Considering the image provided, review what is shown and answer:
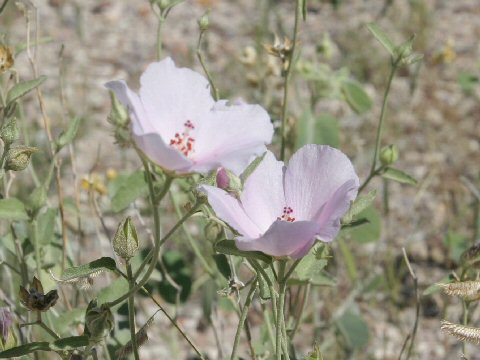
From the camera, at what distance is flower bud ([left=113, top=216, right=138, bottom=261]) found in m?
1.06

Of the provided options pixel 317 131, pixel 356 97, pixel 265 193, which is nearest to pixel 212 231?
pixel 265 193

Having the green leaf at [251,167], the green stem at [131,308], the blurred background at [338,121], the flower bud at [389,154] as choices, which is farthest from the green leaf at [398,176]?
the green stem at [131,308]

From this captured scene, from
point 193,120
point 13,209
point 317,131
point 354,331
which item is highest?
point 193,120

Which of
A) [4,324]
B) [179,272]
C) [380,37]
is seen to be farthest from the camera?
[179,272]

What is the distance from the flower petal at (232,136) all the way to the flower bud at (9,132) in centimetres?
29

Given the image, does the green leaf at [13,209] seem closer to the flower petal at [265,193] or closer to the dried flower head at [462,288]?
the flower petal at [265,193]

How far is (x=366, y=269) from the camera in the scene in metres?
2.79

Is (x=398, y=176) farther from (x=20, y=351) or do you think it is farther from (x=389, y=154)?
(x=20, y=351)

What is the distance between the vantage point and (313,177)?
3.58 ft

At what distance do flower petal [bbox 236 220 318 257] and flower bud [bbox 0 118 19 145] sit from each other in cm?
43

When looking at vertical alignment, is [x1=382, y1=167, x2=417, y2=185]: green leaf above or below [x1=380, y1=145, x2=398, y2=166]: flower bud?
below

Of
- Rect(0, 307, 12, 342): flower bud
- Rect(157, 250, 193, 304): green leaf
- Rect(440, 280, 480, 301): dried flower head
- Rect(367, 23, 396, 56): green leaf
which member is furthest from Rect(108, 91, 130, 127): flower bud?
Rect(157, 250, 193, 304): green leaf

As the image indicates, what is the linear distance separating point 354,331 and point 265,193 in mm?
1054

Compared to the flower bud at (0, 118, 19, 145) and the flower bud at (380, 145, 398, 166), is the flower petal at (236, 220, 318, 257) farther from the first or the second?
the flower bud at (380, 145, 398, 166)
